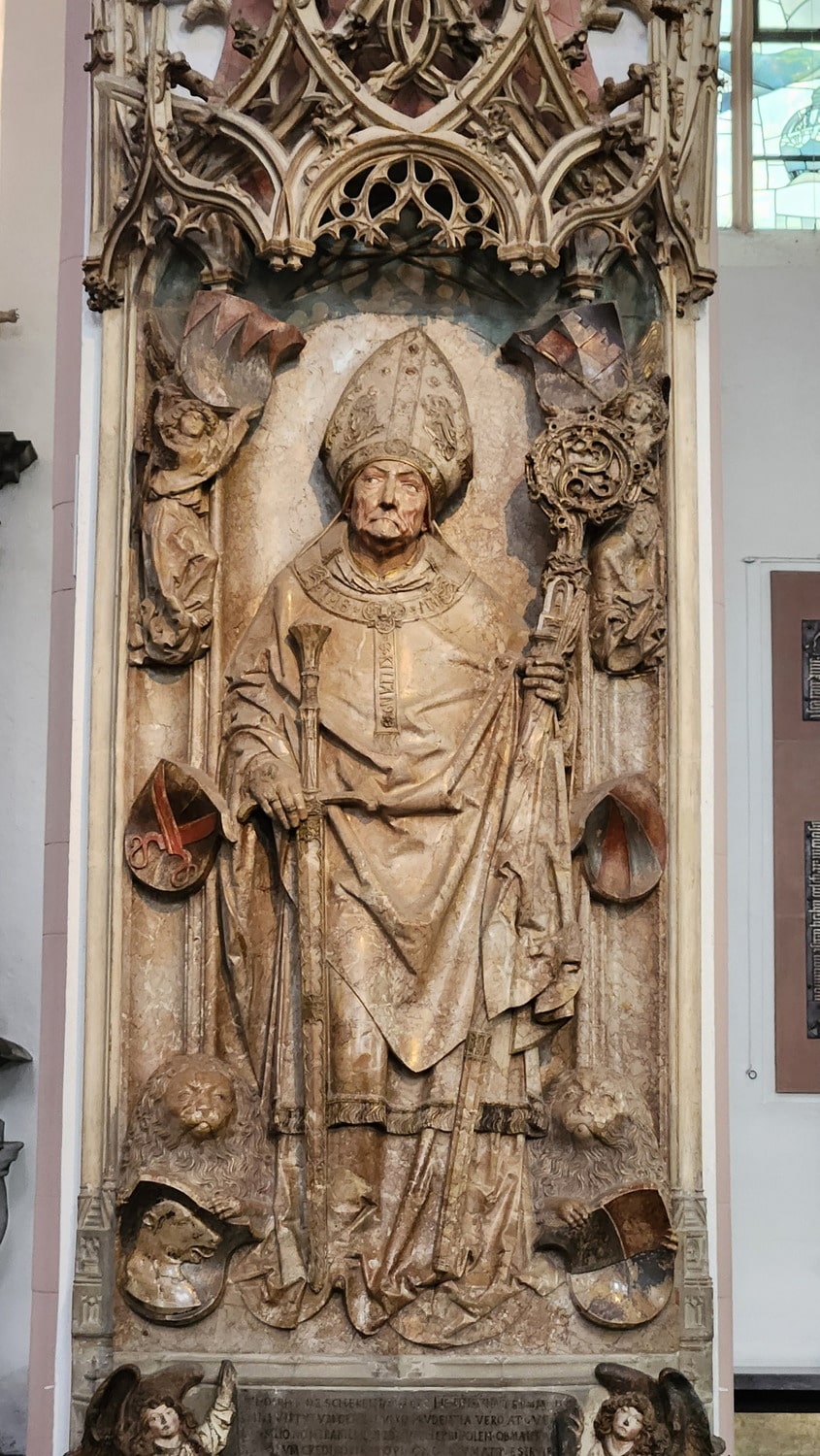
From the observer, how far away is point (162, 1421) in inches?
235

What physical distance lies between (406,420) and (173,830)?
133 centimetres

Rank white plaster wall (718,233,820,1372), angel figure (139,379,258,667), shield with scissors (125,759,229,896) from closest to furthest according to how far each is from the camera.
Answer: shield with scissors (125,759,229,896), angel figure (139,379,258,667), white plaster wall (718,233,820,1372)

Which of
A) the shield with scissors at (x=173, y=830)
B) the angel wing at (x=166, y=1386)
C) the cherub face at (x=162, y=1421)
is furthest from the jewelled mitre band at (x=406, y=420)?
the cherub face at (x=162, y=1421)

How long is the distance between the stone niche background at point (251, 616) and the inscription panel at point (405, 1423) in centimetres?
12

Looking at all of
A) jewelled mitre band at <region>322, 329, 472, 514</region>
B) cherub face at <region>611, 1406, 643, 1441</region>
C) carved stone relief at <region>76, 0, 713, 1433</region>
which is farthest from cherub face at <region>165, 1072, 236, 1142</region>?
jewelled mitre band at <region>322, 329, 472, 514</region>

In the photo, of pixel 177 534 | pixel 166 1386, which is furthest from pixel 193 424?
pixel 166 1386

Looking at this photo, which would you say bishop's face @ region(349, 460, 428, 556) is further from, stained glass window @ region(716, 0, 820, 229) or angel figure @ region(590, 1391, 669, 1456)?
stained glass window @ region(716, 0, 820, 229)

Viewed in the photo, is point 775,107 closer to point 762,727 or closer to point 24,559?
point 762,727

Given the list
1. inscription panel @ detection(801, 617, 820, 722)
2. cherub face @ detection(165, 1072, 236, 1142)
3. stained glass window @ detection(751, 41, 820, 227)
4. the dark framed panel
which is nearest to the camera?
cherub face @ detection(165, 1072, 236, 1142)

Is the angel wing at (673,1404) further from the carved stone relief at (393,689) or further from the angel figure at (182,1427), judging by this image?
the angel figure at (182,1427)

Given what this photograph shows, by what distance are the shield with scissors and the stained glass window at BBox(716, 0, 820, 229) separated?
147 inches

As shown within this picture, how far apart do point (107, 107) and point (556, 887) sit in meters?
2.55

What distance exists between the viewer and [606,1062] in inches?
252

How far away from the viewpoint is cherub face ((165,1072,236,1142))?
6.10m
